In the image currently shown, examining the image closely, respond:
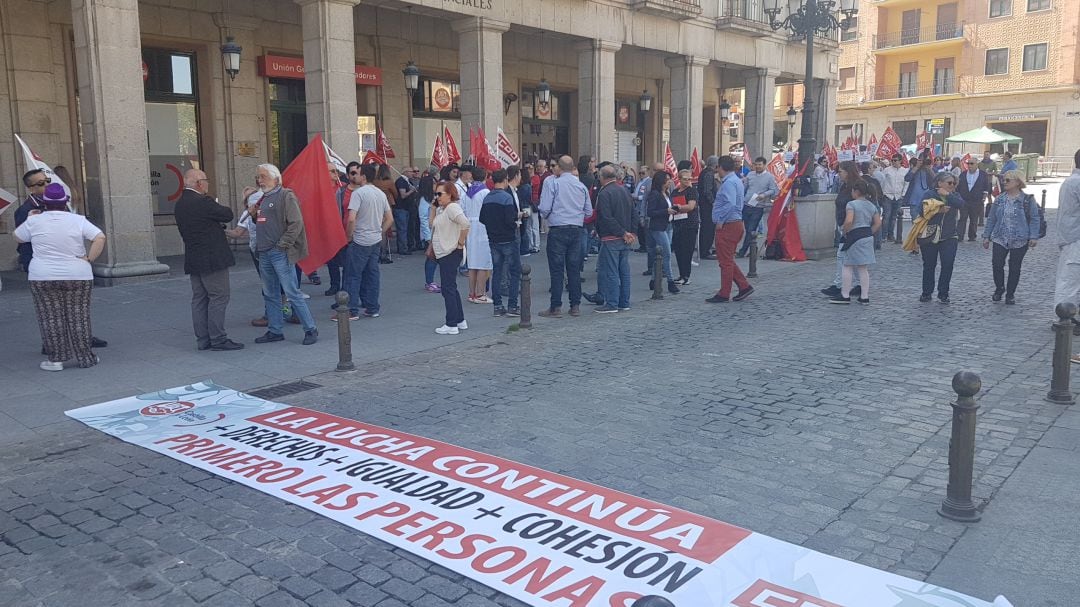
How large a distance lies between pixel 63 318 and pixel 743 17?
2182 centimetres

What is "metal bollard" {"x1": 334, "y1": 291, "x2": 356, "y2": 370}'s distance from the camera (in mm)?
7676

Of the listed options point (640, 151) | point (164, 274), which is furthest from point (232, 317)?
point (640, 151)

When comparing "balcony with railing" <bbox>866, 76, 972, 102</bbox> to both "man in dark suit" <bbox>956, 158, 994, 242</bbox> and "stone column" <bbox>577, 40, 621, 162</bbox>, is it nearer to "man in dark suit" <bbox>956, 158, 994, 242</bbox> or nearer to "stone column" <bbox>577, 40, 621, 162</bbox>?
"man in dark suit" <bbox>956, 158, 994, 242</bbox>

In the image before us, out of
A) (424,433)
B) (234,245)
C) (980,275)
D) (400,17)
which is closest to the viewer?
(424,433)

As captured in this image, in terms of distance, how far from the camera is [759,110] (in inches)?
1025

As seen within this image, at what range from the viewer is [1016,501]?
4691mm

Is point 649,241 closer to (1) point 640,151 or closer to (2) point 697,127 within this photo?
(2) point 697,127

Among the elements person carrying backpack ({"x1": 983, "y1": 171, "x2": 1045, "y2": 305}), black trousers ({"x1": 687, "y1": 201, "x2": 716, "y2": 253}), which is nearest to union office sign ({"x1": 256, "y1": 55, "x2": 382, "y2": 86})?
black trousers ({"x1": 687, "y1": 201, "x2": 716, "y2": 253})

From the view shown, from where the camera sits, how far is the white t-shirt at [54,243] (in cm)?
749

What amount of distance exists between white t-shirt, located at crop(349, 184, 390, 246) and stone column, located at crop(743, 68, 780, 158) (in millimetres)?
18309

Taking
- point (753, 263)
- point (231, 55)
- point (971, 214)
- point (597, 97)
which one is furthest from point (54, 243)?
point (971, 214)

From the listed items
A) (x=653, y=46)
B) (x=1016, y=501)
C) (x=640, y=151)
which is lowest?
(x=1016, y=501)

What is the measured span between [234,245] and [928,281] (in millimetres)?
13226

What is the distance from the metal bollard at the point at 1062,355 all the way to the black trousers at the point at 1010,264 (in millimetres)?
4464
